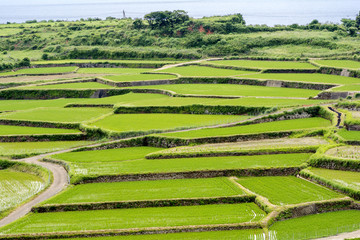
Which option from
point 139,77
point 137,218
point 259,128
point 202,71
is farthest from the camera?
point 202,71

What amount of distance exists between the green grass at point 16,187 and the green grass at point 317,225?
49.5 feet

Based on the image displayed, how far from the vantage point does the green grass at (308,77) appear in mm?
60688

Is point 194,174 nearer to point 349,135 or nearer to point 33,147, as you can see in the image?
point 349,135

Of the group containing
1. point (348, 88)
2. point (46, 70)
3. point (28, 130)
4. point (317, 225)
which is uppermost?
point (46, 70)

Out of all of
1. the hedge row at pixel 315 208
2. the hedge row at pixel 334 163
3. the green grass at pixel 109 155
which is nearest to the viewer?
the hedge row at pixel 315 208

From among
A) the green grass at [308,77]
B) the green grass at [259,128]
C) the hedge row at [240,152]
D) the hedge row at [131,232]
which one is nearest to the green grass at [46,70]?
the green grass at [308,77]

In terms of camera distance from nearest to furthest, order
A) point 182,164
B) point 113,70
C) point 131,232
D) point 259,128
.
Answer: point 131,232, point 182,164, point 259,128, point 113,70

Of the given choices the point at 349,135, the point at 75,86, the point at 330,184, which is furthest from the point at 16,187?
the point at 75,86

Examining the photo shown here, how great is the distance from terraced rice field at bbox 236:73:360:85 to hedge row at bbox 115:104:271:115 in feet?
48.2

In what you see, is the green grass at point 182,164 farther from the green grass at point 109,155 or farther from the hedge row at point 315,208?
the hedge row at point 315,208

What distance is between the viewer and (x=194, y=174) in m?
33.3

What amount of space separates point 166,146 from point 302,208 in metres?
16.4

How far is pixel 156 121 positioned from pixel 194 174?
15930 mm

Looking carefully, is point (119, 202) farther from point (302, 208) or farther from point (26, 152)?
point (26, 152)
